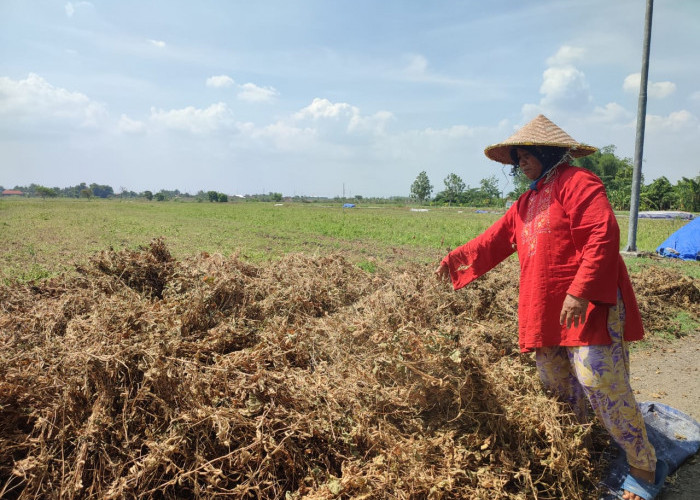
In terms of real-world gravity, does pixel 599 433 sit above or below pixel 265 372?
below

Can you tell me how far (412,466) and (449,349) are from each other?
622mm

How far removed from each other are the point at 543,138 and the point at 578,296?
88 cm

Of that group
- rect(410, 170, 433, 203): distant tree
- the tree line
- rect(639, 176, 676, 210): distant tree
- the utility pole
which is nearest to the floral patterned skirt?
the utility pole

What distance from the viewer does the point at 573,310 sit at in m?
2.09

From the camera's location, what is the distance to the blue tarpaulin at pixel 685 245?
10.5 meters

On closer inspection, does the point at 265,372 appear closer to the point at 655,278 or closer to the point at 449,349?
the point at 449,349

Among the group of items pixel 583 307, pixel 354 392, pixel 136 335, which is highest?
pixel 583 307

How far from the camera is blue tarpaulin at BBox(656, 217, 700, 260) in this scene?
10.5m

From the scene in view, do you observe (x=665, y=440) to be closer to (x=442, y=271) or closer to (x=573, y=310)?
(x=573, y=310)

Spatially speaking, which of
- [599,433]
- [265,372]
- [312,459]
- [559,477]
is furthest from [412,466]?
[599,433]

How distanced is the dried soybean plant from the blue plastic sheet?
0.43 ft

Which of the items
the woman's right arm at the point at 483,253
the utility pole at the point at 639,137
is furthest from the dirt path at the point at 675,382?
the utility pole at the point at 639,137

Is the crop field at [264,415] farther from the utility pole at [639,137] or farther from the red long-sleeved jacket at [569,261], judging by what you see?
the utility pole at [639,137]

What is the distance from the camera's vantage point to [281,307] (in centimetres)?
405
